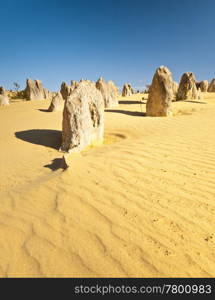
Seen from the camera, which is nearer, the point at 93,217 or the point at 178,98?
the point at 93,217

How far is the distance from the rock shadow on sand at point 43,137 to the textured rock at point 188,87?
13.4 m

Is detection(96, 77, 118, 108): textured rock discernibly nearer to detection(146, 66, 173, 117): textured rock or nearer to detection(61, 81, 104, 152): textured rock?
detection(146, 66, 173, 117): textured rock

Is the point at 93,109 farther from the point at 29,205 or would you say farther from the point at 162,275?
the point at 162,275

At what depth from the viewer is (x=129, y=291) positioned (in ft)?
4.50

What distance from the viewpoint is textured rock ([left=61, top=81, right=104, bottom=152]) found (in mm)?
5180

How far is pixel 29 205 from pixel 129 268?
1.53m

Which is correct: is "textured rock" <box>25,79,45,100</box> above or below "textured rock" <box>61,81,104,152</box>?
above

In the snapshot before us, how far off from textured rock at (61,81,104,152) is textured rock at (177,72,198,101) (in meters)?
13.3

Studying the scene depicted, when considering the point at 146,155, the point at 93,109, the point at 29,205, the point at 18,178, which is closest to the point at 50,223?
the point at 29,205

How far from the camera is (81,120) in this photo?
17.1ft

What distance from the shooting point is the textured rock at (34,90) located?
77.0 feet

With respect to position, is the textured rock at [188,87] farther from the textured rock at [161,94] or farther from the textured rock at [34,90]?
the textured rock at [34,90]

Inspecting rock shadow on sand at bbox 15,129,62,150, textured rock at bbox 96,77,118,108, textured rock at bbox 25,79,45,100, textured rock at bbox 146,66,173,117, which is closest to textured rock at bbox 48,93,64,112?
textured rock at bbox 96,77,118,108

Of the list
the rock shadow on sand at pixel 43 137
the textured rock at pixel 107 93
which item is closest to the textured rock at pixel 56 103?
the textured rock at pixel 107 93
